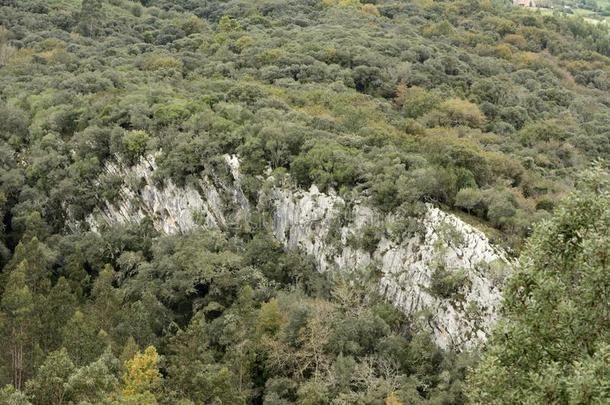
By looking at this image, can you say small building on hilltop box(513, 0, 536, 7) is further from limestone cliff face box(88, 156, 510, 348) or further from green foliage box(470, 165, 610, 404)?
green foliage box(470, 165, 610, 404)

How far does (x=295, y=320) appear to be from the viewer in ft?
112

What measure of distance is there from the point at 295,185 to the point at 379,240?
750 cm

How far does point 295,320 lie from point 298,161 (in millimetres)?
12013

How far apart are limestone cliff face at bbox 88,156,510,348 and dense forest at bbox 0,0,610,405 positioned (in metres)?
0.96

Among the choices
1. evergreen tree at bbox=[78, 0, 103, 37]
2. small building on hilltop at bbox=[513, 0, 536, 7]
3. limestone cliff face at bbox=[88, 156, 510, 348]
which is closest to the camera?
limestone cliff face at bbox=[88, 156, 510, 348]

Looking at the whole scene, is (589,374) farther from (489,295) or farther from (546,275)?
(489,295)

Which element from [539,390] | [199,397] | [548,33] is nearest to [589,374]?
[539,390]

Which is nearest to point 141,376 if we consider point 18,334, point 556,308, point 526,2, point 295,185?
point 18,334

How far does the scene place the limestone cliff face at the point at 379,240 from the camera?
33.6m

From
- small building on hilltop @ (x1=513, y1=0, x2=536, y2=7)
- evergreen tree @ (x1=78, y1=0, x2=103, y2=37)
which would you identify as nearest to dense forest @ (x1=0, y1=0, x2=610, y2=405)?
evergreen tree @ (x1=78, y1=0, x2=103, y2=37)

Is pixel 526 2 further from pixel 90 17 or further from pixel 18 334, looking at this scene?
pixel 18 334

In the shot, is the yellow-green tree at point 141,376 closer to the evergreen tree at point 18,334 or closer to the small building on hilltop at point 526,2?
the evergreen tree at point 18,334

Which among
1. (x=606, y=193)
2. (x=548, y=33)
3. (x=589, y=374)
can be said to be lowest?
(x=548, y=33)

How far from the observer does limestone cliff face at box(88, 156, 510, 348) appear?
3356 centimetres
